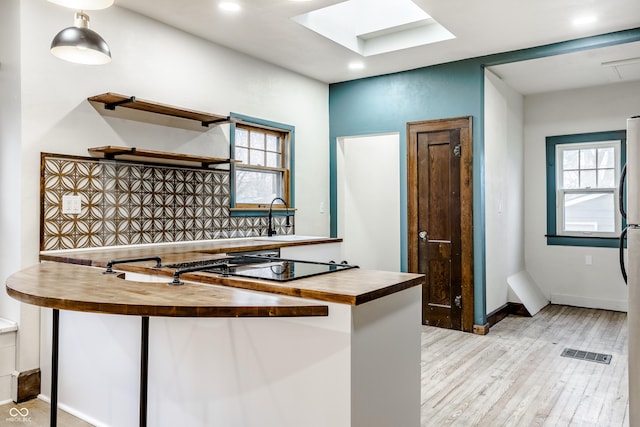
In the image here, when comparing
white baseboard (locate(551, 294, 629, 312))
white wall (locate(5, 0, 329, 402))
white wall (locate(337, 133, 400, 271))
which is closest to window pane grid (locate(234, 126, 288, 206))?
white wall (locate(5, 0, 329, 402))

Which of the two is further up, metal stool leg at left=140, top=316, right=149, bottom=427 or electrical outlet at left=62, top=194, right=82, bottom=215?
electrical outlet at left=62, top=194, right=82, bottom=215

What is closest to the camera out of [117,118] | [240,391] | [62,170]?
[240,391]

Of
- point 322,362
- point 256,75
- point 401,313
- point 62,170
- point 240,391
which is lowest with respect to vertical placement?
point 240,391

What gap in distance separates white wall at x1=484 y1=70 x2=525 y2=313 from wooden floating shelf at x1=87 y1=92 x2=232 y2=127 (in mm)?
2656

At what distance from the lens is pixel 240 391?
1.83m

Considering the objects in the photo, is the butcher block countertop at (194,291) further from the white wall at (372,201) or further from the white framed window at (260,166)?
the white wall at (372,201)

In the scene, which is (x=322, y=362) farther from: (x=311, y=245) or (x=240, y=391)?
(x=311, y=245)

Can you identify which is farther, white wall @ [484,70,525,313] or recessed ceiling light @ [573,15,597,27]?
white wall @ [484,70,525,313]

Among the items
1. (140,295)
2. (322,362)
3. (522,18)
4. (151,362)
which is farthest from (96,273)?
(522,18)

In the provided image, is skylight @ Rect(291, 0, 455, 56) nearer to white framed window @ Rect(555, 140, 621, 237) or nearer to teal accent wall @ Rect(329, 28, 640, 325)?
teal accent wall @ Rect(329, 28, 640, 325)

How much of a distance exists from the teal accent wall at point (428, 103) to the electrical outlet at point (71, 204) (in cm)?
297

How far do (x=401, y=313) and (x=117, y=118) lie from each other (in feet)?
8.38

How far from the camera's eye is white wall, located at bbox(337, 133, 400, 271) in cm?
583

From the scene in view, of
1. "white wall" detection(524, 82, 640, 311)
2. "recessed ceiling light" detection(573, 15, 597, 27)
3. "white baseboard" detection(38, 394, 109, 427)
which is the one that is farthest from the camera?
"white wall" detection(524, 82, 640, 311)
